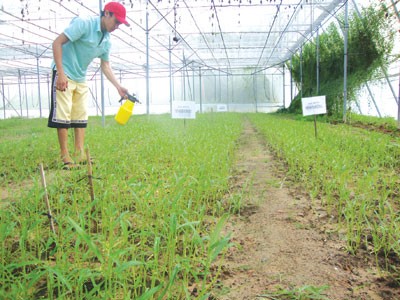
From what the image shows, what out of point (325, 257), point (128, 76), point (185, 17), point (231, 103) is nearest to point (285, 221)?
point (325, 257)

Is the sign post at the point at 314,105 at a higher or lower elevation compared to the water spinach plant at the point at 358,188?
higher

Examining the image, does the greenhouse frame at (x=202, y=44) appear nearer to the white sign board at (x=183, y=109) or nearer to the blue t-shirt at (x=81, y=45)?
the white sign board at (x=183, y=109)

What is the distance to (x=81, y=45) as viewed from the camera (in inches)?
120

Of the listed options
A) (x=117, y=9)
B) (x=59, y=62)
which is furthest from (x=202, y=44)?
(x=59, y=62)

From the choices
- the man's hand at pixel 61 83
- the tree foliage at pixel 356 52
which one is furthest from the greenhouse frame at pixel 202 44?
the man's hand at pixel 61 83

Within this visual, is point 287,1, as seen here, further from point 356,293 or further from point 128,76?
point 128,76

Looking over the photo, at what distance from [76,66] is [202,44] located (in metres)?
14.0

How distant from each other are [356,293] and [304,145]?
114 inches

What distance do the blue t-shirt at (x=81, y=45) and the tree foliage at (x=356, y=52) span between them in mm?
6309

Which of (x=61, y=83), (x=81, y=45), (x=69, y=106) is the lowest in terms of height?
(x=69, y=106)

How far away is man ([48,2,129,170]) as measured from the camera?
2.82 meters

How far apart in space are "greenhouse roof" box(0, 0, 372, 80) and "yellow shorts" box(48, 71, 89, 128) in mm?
5156

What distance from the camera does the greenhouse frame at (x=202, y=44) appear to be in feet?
34.7

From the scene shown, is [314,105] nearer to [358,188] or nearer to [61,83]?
[358,188]
